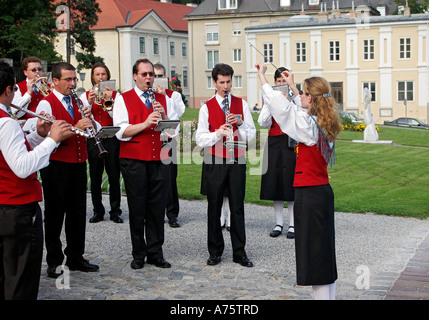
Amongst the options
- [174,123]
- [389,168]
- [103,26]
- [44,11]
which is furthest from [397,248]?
[103,26]

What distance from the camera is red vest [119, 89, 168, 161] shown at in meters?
7.34

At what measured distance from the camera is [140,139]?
734 centimetres

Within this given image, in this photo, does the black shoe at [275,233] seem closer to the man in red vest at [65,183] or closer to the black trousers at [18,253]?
the man in red vest at [65,183]

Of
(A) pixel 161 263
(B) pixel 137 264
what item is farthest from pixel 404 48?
(B) pixel 137 264

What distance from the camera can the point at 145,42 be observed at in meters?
70.9

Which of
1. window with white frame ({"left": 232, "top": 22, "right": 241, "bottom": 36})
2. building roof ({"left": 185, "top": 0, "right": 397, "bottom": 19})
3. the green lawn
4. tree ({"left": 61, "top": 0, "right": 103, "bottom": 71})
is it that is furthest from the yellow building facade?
the green lawn

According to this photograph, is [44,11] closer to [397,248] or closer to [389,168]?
[389,168]

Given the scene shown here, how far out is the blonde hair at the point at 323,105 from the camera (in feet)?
17.6

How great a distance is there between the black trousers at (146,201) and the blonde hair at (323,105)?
2707 mm

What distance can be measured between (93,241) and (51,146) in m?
4.28

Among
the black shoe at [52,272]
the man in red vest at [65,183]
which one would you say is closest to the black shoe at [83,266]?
the man in red vest at [65,183]

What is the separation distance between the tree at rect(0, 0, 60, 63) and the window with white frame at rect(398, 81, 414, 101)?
Result: 100ft

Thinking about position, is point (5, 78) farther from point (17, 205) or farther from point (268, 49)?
point (268, 49)

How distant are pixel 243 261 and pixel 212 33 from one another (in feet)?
210
